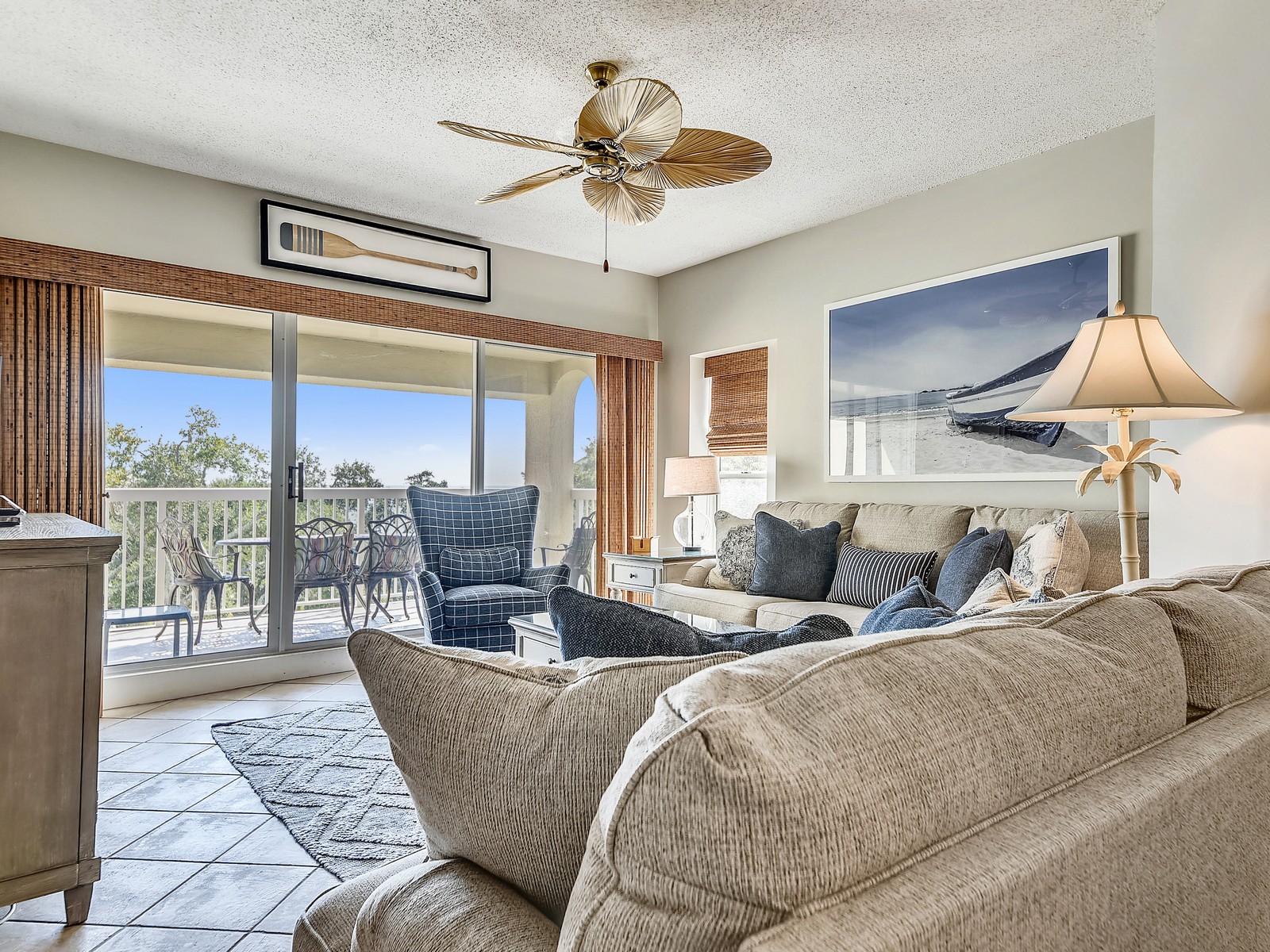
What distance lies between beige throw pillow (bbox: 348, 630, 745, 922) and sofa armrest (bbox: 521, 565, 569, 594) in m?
3.39

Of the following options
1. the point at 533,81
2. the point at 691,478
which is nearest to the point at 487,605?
the point at 691,478

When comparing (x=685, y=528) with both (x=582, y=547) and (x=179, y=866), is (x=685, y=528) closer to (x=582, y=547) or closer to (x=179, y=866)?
(x=582, y=547)

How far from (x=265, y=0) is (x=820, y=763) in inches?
114

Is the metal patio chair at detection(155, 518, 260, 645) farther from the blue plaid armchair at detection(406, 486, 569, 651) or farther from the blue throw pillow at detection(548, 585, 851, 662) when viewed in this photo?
the blue throw pillow at detection(548, 585, 851, 662)

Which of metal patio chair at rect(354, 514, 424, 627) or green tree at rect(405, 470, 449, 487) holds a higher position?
green tree at rect(405, 470, 449, 487)

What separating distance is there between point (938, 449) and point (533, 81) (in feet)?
8.61

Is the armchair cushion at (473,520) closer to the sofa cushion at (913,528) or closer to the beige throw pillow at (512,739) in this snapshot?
the sofa cushion at (913,528)

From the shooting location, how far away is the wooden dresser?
5.67ft

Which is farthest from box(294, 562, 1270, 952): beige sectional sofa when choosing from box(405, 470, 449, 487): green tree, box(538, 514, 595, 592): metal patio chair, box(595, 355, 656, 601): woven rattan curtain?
box(595, 355, 656, 601): woven rattan curtain

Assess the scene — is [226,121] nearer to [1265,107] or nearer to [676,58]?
[676,58]

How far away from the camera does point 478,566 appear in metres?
4.27

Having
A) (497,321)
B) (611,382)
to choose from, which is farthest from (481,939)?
(611,382)

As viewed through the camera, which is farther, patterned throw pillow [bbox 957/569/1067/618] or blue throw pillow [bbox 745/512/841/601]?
blue throw pillow [bbox 745/512/841/601]

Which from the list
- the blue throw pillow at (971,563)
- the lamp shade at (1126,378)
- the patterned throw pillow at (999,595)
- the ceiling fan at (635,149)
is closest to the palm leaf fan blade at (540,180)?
the ceiling fan at (635,149)
